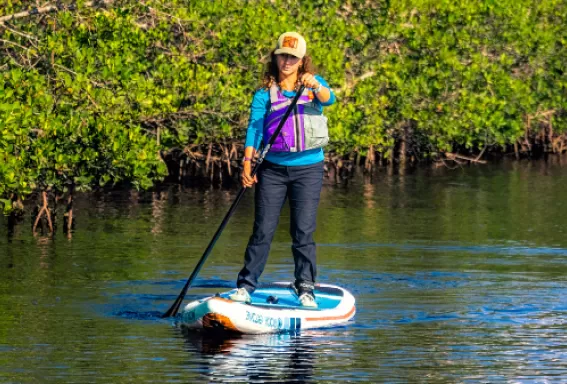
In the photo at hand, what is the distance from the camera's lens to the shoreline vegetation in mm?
17203

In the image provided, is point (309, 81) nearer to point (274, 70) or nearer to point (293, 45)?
point (293, 45)

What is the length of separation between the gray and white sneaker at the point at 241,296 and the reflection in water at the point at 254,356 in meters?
0.30

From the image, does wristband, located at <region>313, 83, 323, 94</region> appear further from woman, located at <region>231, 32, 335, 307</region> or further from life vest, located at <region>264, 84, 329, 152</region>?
life vest, located at <region>264, 84, 329, 152</region>

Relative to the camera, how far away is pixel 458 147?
3366 cm

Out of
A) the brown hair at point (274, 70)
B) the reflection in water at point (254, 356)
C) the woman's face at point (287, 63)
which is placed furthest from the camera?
the brown hair at point (274, 70)

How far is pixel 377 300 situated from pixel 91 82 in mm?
6685

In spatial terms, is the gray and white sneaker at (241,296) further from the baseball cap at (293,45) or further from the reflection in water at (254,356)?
the baseball cap at (293,45)

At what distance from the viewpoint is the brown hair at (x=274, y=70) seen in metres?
10.9

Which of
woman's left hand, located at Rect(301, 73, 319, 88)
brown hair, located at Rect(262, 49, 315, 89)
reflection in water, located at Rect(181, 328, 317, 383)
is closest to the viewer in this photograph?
reflection in water, located at Rect(181, 328, 317, 383)

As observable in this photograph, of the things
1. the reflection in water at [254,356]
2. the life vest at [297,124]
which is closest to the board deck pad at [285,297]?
the reflection in water at [254,356]

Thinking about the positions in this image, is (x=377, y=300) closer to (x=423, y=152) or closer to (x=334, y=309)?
(x=334, y=309)

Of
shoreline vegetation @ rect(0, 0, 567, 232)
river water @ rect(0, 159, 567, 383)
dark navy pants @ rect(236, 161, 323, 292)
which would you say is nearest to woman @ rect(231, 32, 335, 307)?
dark navy pants @ rect(236, 161, 323, 292)

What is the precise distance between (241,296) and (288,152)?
3.71 feet

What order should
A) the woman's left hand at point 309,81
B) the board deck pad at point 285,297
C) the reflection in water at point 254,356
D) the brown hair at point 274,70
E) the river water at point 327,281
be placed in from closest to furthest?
the reflection in water at point 254,356, the river water at point 327,281, the woman's left hand at point 309,81, the brown hair at point 274,70, the board deck pad at point 285,297
